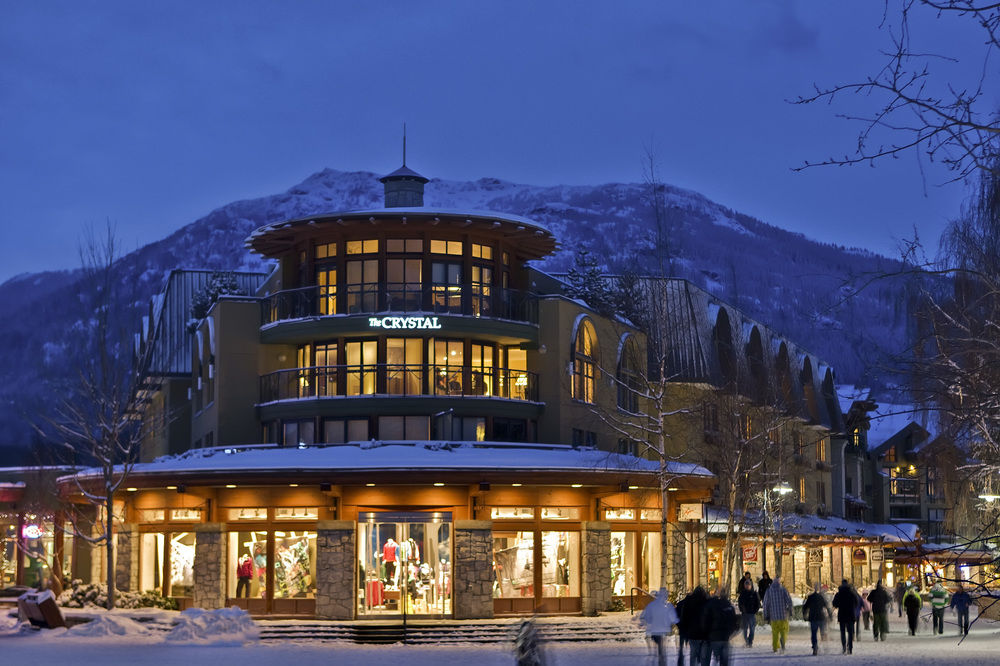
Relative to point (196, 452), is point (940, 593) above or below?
below

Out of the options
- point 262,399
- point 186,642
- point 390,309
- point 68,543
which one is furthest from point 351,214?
point 68,543

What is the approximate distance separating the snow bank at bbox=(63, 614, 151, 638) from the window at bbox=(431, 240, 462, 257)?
1552 centimetres

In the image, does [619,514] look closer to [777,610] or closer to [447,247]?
[447,247]

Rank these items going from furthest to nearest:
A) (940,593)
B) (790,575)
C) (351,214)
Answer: (790,575) → (351,214) → (940,593)

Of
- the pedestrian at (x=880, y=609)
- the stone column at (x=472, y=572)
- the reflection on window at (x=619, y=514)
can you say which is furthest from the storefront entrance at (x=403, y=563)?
the pedestrian at (x=880, y=609)

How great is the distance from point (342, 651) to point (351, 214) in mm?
16185

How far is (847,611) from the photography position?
100ft

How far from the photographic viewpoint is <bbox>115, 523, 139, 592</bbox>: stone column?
41.5m

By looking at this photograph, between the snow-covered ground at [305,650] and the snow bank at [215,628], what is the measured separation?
0.08 feet

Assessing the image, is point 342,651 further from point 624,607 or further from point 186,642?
point 624,607

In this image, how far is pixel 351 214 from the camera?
141ft

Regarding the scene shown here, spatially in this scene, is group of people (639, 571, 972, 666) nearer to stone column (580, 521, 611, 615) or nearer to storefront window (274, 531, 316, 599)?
stone column (580, 521, 611, 615)

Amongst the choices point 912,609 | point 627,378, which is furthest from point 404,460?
point 912,609

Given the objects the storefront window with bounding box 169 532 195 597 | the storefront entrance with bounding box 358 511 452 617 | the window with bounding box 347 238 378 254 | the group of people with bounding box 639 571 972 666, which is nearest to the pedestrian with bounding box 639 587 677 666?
the group of people with bounding box 639 571 972 666
